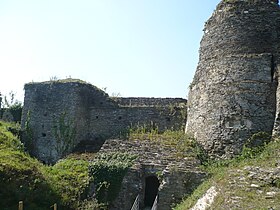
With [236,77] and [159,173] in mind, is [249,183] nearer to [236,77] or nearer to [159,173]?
[159,173]

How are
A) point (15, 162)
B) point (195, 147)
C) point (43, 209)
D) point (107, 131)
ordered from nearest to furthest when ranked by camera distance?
point (43, 209)
point (15, 162)
point (195, 147)
point (107, 131)

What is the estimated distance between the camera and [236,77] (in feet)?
49.9

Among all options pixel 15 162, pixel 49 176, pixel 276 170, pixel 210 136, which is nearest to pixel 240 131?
pixel 210 136

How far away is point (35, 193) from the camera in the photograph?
13594 mm

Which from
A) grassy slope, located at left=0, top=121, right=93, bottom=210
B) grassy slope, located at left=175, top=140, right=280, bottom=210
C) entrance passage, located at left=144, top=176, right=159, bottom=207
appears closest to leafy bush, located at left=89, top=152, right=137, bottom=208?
grassy slope, located at left=0, top=121, right=93, bottom=210

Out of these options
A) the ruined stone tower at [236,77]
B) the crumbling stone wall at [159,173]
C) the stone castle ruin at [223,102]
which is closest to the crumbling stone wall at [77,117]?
the stone castle ruin at [223,102]

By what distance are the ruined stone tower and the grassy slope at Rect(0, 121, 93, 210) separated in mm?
5360

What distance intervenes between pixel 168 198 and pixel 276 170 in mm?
4038

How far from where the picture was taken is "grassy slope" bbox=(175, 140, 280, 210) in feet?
31.4

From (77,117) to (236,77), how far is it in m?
9.48

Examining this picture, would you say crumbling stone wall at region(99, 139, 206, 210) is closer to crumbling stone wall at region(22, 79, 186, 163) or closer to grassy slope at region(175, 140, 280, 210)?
grassy slope at region(175, 140, 280, 210)

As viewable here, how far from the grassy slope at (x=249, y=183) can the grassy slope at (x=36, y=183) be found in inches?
168

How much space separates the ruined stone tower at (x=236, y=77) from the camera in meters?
14.6

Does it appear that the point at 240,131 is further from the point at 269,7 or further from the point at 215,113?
the point at 269,7
